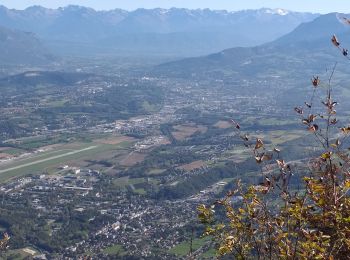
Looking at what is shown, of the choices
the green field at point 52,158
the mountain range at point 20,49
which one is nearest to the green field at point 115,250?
the green field at point 52,158

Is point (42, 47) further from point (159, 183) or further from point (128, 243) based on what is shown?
point (128, 243)

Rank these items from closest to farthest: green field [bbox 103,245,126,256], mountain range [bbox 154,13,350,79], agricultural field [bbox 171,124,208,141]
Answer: green field [bbox 103,245,126,256] < agricultural field [bbox 171,124,208,141] < mountain range [bbox 154,13,350,79]

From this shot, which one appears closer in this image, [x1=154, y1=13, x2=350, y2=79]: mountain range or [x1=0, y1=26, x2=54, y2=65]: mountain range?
[x1=154, y1=13, x2=350, y2=79]: mountain range

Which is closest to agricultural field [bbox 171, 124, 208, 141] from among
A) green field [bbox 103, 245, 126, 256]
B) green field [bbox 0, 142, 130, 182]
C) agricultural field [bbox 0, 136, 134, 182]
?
agricultural field [bbox 0, 136, 134, 182]

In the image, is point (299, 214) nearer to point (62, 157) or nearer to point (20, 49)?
point (62, 157)

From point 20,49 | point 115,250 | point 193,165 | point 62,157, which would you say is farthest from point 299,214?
point 20,49

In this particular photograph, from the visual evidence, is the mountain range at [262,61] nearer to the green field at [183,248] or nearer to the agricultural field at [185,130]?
the agricultural field at [185,130]

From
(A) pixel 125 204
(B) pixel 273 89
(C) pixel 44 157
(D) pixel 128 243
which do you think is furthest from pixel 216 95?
(D) pixel 128 243

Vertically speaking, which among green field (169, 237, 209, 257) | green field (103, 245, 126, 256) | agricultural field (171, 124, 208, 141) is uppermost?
green field (169, 237, 209, 257)

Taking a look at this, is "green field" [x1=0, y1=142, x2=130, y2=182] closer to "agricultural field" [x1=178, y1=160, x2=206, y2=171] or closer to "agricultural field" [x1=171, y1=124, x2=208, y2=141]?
"agricultural field" [x1=171, y1=124, x2=208, y2=141]
